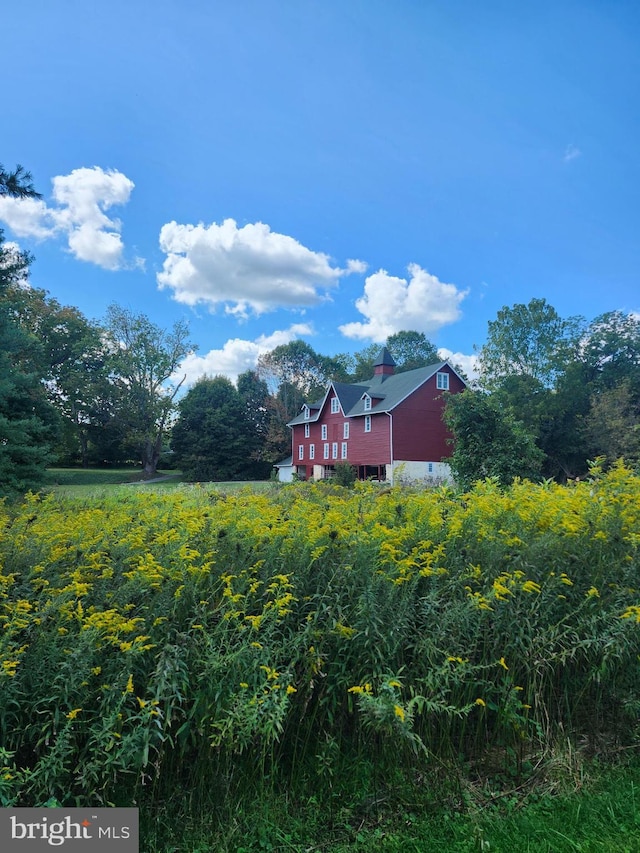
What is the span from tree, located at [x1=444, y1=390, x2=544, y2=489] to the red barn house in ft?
15.8

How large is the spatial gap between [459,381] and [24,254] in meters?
22.6

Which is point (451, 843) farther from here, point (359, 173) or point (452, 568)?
point (359, 173)

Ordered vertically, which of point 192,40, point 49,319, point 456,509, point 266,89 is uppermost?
point 49,319

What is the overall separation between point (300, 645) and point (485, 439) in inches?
703

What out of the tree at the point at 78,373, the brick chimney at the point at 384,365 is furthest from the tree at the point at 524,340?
the tree at the point at 78,373

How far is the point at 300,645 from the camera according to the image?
186 cm

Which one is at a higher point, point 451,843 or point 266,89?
point 266,89

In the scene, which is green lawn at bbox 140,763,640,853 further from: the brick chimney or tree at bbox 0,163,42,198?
the brick chimney

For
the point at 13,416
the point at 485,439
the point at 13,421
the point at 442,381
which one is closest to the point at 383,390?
the point at 442,381

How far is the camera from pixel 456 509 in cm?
292

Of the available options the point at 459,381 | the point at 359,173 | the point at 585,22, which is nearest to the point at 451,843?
the point at 585,22

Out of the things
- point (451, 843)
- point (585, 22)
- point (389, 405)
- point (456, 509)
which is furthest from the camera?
point (389, 405)

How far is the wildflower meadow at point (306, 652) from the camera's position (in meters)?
1.62

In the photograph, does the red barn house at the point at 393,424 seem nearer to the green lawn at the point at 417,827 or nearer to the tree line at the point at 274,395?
the tree line at the point at 274,395
